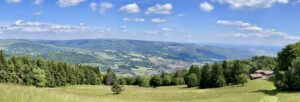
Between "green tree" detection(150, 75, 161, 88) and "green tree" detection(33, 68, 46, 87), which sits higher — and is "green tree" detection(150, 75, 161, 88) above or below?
below

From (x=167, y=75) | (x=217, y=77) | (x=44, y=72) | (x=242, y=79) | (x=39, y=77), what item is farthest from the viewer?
(x=167, y=75)

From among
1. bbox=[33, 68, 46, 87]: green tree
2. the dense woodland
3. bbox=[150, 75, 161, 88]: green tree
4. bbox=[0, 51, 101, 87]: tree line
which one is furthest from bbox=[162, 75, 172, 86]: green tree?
bbox=[33, 68, 46, 87]: green tree

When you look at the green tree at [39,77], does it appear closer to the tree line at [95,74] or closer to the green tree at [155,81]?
the tree line at [95,74]

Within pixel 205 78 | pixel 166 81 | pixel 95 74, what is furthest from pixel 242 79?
pixel 95 74

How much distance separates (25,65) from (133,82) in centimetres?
6352

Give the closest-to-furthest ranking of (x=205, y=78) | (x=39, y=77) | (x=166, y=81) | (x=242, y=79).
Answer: (x=242, y=79)
(x=205, y=78)
(x=39, y=77)
(x=166, y=81)

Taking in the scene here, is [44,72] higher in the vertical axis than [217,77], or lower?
higher

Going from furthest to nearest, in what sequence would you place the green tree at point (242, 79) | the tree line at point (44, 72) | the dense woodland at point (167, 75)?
the tree line at point (44, 72) < the green tree at point (242, 79) < the dense woodland at point (167, 75)

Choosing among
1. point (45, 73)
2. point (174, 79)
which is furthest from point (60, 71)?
point (174, 79)

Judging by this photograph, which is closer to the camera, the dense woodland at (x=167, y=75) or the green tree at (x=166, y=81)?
the dense woodland at (x=167, y=75)

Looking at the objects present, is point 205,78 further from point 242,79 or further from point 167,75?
point 167,75

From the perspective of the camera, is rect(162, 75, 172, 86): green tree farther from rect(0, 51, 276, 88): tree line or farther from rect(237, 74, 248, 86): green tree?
rect(237, 74, 248, 86): green tree

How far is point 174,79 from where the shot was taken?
150750mm

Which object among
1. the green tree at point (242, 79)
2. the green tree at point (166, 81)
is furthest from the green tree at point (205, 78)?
the green tree at point (166, 81)
